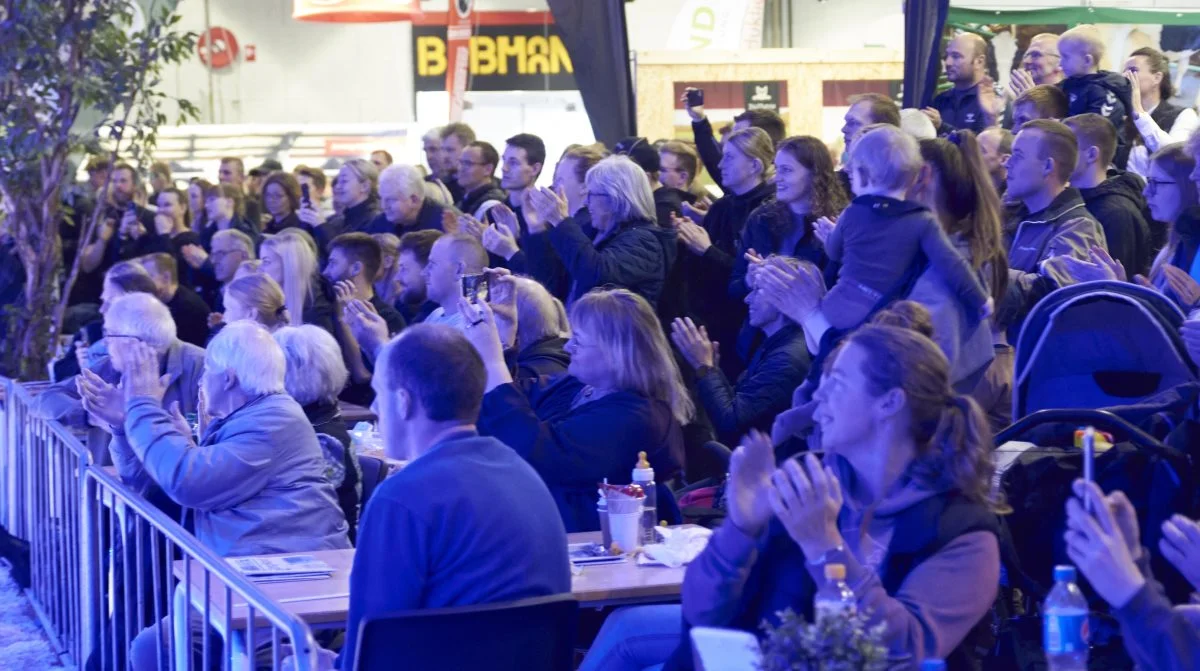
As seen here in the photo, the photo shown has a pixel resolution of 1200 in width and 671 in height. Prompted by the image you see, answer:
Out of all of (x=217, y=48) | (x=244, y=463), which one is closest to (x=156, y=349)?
(x=244, y=463)

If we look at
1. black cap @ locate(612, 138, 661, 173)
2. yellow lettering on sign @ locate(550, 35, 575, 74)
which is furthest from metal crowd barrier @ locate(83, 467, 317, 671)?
yellow lettering on sign @ locate(550, 35, 575, 74)

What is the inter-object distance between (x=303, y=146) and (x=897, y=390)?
12968 millimetres

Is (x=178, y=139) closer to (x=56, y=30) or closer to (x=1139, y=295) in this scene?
(x=56, y=30)

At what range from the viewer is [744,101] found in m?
11.3

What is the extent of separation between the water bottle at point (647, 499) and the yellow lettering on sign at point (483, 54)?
12359mm

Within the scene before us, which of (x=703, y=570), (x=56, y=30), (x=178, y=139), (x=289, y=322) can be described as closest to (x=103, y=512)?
(x=289, y=322)

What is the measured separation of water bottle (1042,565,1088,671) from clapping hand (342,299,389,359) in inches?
178

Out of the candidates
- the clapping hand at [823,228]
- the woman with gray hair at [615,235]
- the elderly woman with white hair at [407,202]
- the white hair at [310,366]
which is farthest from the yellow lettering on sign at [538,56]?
the white hair at [310,366]

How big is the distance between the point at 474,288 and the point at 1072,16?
695 centimetres

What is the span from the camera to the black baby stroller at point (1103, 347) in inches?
172

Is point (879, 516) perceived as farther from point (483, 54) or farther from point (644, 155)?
point (483, 54)

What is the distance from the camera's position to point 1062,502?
3854 millimetres

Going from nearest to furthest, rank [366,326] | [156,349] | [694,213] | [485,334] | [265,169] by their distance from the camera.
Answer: [485,334]
[156,349]
[366,326]
[694,213]
[265,169]

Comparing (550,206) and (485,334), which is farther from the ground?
(550,206)
